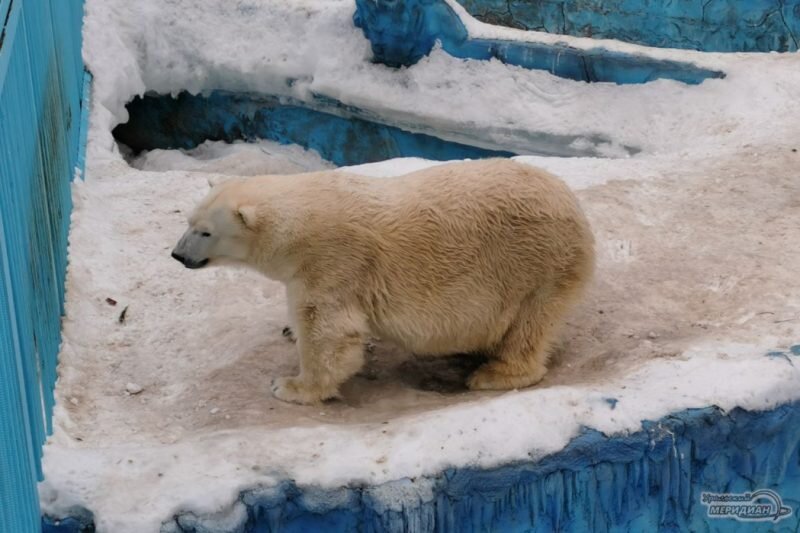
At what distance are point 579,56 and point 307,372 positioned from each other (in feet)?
14.9

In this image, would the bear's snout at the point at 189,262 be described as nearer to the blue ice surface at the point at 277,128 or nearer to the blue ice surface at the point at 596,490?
the blue ice surface at the point at 596,490

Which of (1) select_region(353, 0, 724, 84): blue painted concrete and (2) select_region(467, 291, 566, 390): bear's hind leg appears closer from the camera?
(2) select_region(467, 291, 566, 390): bear's hind leg

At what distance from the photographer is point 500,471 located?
143 inches

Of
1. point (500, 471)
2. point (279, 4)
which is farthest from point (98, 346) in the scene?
point (279, 4)

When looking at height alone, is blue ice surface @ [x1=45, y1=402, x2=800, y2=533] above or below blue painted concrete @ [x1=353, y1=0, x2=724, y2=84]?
below

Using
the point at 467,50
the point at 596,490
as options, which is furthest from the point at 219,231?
the point at 467,50

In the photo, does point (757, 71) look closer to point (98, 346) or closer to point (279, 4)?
point (279, 4)

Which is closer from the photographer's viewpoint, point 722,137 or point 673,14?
point 722,137

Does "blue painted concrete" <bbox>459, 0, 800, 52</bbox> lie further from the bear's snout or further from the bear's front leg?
the bear's snout

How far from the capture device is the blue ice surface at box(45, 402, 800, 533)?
3.51 meters

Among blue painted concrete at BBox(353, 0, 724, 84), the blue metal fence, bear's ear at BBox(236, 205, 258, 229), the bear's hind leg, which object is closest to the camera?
the blue metal fence

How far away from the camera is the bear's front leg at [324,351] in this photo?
13.5 ft

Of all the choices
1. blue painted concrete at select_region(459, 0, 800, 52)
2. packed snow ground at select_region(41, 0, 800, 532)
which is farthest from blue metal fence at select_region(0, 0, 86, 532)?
blue painted concrete at select_region(459, 0, 800, 52)

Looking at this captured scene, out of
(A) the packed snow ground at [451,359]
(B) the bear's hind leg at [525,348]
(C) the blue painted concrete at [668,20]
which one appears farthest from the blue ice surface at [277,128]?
(B) the bear's hind leg at [525,348]
